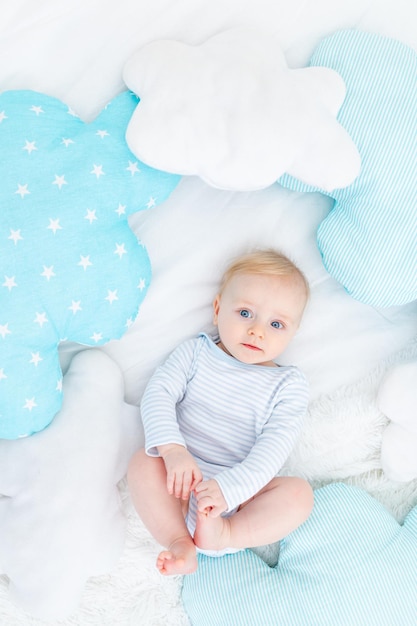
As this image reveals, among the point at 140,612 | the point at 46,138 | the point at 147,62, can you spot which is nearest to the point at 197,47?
the point at 147,62

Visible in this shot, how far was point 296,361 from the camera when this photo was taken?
4.51 feet

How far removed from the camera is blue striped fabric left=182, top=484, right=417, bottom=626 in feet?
4.06

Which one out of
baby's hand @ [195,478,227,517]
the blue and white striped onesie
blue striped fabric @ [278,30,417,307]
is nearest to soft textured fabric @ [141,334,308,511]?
the blue and white striped onesie

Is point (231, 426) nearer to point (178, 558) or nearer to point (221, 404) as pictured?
point (221, 404)

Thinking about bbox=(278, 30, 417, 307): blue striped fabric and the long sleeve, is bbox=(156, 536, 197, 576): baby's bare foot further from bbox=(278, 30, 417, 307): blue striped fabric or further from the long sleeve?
bbox=(278, 30, 417, 307): blue striped fabric

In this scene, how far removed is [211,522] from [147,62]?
2.58 feet

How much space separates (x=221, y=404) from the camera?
1288mm

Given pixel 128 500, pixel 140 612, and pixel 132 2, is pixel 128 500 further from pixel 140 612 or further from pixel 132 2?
pixel 132 2

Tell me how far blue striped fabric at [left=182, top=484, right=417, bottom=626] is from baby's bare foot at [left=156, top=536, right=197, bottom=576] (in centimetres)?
16

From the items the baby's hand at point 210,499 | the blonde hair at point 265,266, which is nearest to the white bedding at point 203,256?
the blonde hair at point 265,266

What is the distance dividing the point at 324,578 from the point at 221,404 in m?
0.37

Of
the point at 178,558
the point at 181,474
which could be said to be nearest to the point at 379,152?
the point at 181,474

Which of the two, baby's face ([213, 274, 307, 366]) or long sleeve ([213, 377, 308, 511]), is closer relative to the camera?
long sleeve ([213, 377, 308, 511])

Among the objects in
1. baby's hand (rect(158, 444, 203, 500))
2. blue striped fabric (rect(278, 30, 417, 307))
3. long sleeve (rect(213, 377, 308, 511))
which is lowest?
baby's hand (rect(158, 444, 203, 500))
